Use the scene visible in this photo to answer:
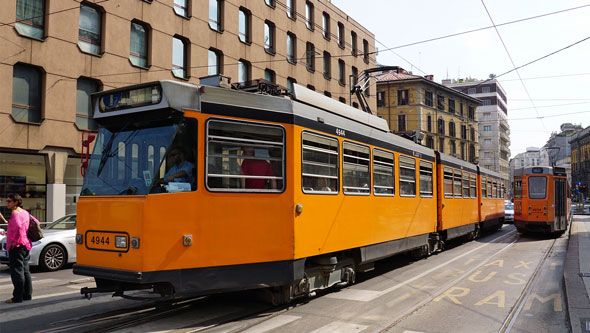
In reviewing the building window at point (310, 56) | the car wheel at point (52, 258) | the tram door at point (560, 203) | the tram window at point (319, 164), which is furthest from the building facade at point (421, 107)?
the tram window at point (319, 164)

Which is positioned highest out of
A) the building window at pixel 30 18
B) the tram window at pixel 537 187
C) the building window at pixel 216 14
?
the building window at pixel 216 14

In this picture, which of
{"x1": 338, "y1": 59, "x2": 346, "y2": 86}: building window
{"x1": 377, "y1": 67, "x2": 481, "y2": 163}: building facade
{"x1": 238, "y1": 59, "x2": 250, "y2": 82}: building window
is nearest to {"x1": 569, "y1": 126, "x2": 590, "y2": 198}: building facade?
{"x1": 377, "y1": 67, "x2": 481, "y2": 163}: building facade

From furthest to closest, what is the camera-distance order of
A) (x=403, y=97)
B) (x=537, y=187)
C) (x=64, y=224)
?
1. (x=403, y=97)
2. (x=537, y=187)
3. (x=64, y=224)

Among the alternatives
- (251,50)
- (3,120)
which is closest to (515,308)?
(3,120)

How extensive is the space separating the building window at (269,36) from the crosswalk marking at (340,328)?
23395 mm

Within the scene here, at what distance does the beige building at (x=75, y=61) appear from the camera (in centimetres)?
1680

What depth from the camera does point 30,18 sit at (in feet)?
56.1

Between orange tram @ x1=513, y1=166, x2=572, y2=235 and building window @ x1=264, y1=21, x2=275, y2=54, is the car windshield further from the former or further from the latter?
building window @ x1=264, y1=21, x2=275, y2=54

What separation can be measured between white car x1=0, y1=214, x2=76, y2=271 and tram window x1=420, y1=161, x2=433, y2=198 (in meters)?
8.64

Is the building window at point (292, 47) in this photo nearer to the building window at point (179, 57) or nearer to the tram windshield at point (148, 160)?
the building window at point (179, 57)

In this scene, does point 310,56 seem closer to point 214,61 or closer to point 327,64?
point 327,64

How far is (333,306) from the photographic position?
270 inches

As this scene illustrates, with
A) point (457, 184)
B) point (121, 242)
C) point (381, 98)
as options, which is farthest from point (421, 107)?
point (121, 242)

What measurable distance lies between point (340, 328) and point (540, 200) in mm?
15194
